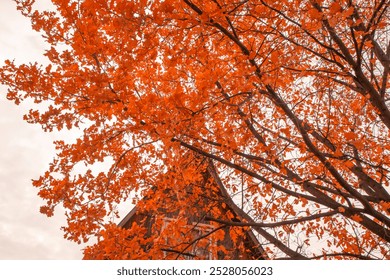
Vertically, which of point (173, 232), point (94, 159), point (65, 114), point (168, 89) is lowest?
point (173, 232)

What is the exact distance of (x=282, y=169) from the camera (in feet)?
9.87

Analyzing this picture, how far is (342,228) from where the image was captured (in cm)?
457

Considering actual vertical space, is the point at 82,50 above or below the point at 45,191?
above
